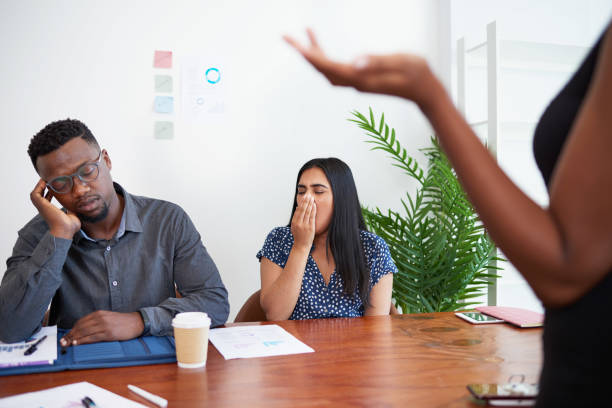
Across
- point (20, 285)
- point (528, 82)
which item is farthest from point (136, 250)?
point (528, 82)

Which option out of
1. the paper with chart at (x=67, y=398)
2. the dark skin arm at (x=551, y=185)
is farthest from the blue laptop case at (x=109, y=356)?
the dark skin arm at (x=551, y=185)

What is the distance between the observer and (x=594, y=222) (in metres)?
0.41

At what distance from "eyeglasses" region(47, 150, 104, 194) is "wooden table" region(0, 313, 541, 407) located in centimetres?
69

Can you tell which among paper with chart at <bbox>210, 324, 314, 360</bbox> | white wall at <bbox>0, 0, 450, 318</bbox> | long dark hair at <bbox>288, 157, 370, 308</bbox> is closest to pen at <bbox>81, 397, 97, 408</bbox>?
paper with chart at <bbox>210, 324, 314, 360</bbox>

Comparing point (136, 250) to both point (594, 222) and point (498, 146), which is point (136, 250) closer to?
point (594, 222)

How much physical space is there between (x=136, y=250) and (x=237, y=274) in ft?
3.83

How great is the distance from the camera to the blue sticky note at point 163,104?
2.62m

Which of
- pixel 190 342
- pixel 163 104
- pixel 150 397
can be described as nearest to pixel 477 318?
pixel 190 342

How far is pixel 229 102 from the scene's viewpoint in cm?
273

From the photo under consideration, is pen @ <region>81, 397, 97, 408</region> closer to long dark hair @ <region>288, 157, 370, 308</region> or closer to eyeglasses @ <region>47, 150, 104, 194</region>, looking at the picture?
eyeglasses @ <region>47, 150, 104, 194</region>

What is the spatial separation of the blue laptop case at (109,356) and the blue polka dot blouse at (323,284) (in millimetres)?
724

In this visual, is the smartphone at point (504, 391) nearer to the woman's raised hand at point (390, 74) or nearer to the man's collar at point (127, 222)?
the woman's raised hand at point (390, 74)

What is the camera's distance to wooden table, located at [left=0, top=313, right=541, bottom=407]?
2.89 feet

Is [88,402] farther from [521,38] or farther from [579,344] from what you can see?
[521,38]
